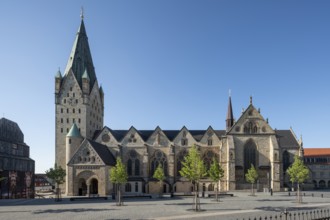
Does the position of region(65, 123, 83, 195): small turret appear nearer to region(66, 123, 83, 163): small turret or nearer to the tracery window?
region(66, 123, 83, 163): small turret

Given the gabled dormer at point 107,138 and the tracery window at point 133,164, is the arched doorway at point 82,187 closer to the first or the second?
the gabled dormer at point 107,138

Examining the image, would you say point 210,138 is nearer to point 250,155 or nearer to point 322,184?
point 250,155

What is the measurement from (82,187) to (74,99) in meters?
24.2

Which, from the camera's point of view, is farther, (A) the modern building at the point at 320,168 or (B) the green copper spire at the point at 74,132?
(A) the modern building at the point at 320,168

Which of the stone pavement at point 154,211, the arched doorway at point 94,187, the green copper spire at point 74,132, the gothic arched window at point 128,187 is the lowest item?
the gothic arched window at point 128,187

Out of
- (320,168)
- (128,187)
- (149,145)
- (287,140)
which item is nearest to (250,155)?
(287,140)

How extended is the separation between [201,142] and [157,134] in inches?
413

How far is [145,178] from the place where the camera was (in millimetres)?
73000

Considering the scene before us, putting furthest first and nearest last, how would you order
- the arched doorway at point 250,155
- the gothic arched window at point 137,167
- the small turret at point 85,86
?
the small turret at point 85,86 < the gothic arched window at point 137,167 < the arched doorway at point 250,155

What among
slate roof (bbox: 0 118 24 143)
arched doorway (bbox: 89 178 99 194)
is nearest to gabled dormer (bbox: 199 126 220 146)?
arched doorway (bbox: 89 178 99 194)

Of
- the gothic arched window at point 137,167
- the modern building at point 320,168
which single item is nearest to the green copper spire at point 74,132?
the gothic arched window at point 137,167

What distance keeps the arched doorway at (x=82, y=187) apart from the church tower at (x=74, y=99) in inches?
575

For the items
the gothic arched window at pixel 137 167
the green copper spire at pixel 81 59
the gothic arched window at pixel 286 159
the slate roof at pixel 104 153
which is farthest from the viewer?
the green copper spire at pixel 81 59

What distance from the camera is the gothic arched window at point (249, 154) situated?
71.5 m
